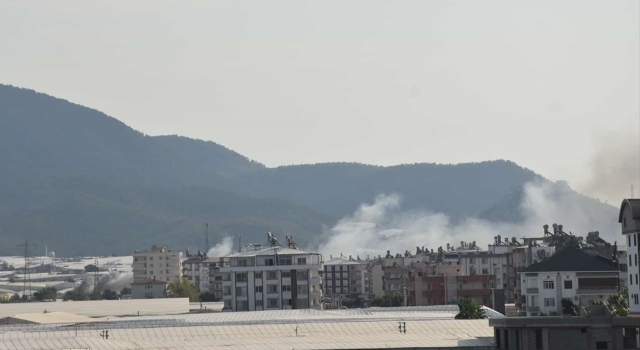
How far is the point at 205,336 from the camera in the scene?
4001 inches

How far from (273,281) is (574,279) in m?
35.7

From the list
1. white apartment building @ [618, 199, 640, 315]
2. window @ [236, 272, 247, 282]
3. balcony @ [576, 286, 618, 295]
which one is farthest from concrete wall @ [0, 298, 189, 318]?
white apartment building @ [618, 199, 640, 315]

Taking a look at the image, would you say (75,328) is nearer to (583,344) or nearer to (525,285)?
(583,344)

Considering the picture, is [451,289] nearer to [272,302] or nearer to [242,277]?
[272,302]

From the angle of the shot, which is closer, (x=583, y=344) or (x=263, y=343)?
(x=583, y=344)

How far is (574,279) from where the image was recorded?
5974 inches

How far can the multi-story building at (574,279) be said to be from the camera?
497 ft

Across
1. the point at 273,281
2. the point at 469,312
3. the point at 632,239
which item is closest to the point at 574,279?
the point at 632,239

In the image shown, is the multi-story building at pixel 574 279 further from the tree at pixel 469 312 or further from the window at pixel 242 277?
the window at pixel 242 277

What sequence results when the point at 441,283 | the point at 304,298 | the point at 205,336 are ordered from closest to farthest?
the point at 205,336, the point at 304,298, the point at 441,283

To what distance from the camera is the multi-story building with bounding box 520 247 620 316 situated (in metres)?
152

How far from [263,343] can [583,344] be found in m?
20.8

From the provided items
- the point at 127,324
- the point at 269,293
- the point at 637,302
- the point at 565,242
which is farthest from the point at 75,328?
the point at 565,242

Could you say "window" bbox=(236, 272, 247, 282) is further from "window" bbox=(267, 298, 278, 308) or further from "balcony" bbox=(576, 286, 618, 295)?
"balcony" bbox=(576, 286, 618, 295)
